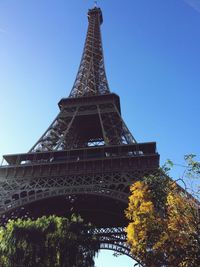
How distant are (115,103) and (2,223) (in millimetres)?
22712

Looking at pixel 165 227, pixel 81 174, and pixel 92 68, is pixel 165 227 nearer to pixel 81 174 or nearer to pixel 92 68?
pixel 81 174

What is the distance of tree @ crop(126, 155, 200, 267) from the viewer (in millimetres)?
18125

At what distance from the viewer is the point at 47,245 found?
23672mm

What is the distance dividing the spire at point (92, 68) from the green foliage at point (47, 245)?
3187 centimetres

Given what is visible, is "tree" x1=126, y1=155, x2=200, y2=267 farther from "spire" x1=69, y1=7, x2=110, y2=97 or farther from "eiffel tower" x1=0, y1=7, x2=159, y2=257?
"spire" x1=69, y1=7, x2=110, y2=97

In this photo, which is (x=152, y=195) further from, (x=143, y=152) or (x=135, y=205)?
Answer: (x=143, y=152)

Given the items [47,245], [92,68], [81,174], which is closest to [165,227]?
[47,245]

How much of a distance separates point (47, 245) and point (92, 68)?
41060 mm

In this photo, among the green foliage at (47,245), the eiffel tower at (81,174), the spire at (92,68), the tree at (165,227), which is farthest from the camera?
the spire at (92,68)

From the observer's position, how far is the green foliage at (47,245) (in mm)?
23172

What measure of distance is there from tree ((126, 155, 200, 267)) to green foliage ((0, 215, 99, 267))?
431 cm

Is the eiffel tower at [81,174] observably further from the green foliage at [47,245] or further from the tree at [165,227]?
the tree at [165,227]

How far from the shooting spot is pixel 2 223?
3669 centimetres

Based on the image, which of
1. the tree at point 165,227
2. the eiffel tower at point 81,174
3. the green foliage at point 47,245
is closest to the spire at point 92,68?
the eiffel tower at point 81,174
